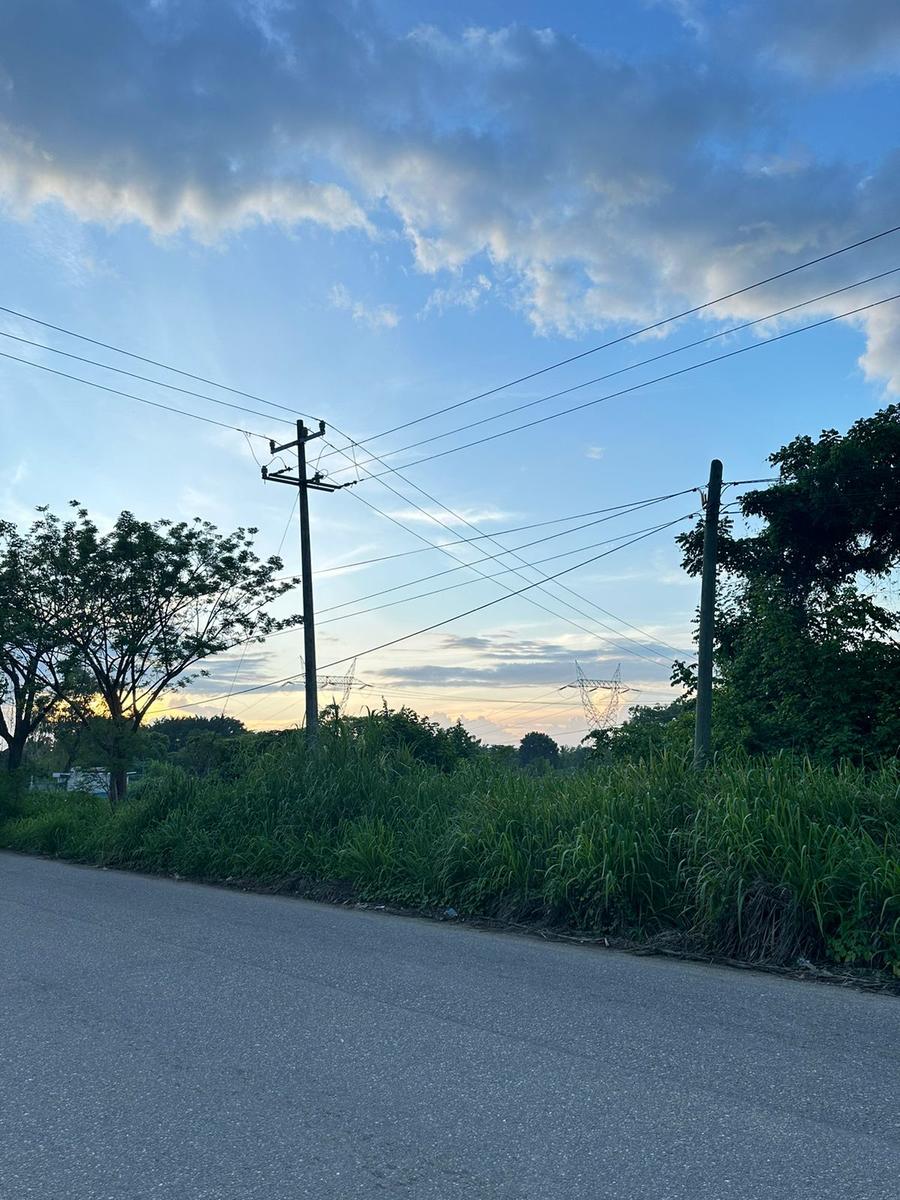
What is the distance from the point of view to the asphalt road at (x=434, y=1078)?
3057mm

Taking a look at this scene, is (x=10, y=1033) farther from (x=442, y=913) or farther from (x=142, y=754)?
(x=142, y=754)

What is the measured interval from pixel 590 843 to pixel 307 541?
12.3m

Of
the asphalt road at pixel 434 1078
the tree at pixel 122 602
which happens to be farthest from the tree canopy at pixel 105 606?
the asphalt road at pixel 434 1078

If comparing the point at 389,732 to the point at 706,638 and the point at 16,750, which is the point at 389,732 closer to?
the point at 706,638

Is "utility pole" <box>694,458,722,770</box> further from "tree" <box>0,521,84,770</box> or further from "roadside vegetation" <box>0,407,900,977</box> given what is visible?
"tree" <box>0,521,84,770</box>

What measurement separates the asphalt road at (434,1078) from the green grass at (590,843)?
71 cm

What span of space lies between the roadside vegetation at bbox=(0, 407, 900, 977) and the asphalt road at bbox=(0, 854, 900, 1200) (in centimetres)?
90

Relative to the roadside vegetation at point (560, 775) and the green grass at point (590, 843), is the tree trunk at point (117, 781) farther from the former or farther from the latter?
the green grass at point (590, 843)

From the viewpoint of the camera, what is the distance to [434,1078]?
12.8 ft

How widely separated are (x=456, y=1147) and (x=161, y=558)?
1901 cm

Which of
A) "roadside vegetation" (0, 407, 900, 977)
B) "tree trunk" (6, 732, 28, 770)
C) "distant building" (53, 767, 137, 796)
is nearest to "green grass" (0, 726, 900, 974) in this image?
"roadside vegetation" (0, 407, 900, 977)

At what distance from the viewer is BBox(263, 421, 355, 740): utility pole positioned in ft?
58.2

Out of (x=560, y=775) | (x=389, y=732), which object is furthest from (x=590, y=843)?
(x=389, y=732)

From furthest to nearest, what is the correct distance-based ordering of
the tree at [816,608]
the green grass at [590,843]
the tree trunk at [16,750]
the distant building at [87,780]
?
1. the tree trunk at [16,750]
2. the distant building at [87,780]
3. the tree at [816,608]
4. the green grass at [590,843]
